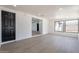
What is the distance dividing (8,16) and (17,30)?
139cm

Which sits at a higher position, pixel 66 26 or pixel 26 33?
pixel 66 26

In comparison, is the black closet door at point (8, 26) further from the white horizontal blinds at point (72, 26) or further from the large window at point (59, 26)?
the large window at point (59, 26)

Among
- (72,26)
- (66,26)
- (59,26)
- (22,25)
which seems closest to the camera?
(22,25)

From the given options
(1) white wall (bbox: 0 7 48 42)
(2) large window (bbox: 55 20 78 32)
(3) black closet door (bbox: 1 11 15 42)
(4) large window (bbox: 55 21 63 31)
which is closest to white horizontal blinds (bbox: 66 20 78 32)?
(2) large window (bbox: 55 20 78 32)

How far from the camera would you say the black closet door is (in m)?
6.43

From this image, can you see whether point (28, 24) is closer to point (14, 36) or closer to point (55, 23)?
point (14, 36)

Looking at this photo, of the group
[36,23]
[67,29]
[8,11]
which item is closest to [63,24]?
[67,29]

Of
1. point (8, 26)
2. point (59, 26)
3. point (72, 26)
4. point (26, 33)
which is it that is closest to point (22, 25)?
point (26, 33)

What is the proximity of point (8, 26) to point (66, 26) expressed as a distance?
37.4ft

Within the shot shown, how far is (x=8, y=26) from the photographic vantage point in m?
6.86

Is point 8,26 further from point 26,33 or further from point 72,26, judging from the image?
point 72,26

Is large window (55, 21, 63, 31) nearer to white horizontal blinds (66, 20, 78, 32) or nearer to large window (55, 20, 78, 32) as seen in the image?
large window (55, 20, 78, 32)

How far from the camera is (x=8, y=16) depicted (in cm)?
690

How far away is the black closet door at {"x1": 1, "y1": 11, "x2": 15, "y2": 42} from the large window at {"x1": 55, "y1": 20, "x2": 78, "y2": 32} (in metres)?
10.7
